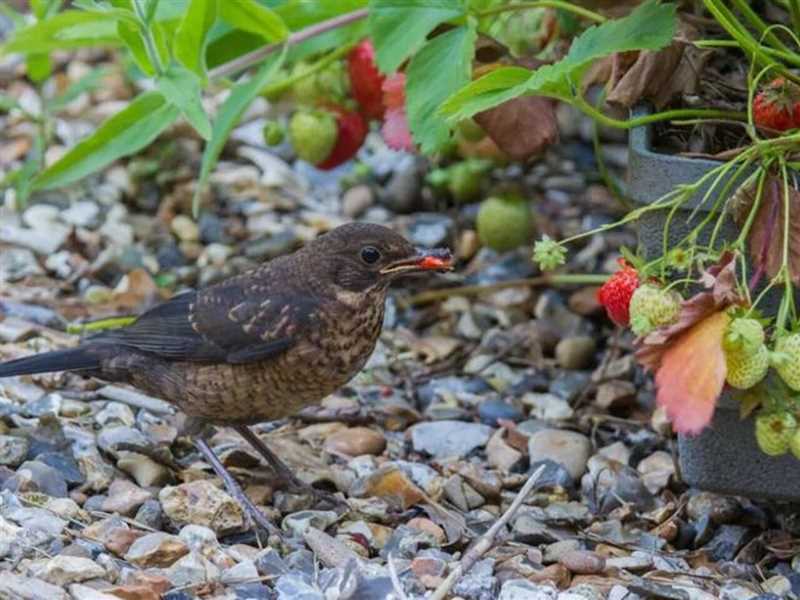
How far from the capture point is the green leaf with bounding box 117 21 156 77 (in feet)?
12.2

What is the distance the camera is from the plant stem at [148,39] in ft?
11.7

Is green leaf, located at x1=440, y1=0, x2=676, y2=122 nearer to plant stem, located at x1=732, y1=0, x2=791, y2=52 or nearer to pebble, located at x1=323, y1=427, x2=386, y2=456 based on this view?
plant stem, located at x1=732, y1=0, x2=791, y2=52

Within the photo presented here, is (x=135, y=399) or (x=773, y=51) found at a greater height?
(x=773, y=51)

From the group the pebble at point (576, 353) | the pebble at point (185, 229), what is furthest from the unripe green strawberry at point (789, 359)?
the pebble at point (185, 229)

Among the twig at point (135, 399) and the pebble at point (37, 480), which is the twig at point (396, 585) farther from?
the twig at point (135, 399)

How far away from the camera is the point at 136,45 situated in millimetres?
3764

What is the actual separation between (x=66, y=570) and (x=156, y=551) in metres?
0.22

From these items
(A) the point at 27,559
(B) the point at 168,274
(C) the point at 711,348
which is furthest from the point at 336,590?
(B) the point at 168,274

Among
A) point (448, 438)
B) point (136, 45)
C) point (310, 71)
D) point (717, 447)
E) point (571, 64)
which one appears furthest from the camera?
point (310, 71)

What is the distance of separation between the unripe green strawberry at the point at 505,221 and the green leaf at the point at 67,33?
138cm

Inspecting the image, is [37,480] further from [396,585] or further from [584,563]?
[584,563]

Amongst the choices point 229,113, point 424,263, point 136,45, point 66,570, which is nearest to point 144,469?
point 66,570

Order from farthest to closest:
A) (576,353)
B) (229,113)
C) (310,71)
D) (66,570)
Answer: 1. (576,353)
2. (310,71)
3. (229,113)
4. (66,570)

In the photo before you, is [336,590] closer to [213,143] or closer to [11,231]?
Result: [213,143]
